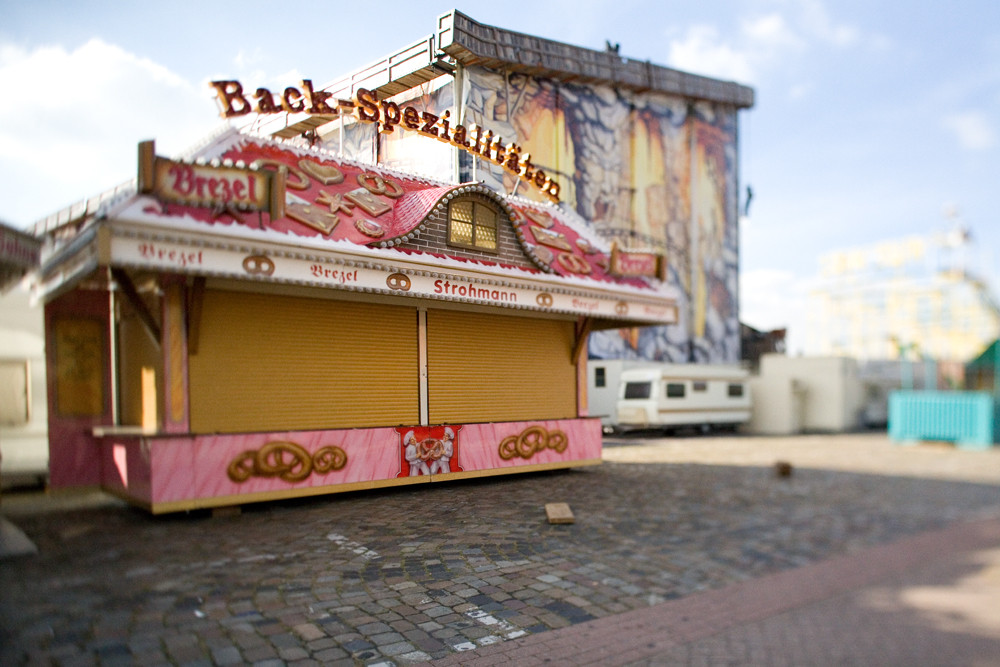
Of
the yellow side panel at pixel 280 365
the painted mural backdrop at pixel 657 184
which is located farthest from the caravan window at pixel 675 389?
the yellow side panel at pixel 280 365

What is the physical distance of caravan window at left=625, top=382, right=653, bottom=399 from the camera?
78.5 ft

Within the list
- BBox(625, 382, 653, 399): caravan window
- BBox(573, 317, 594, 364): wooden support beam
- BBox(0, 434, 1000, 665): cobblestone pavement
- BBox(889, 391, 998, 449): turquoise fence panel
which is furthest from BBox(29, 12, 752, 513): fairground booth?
BBox(625, 382, 653, 399): caravan window

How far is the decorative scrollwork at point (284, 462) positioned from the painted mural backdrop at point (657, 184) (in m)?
15.3

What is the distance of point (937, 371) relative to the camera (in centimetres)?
410

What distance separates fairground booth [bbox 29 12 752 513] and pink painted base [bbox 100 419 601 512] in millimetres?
27

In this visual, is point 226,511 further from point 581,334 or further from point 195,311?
point 581,334

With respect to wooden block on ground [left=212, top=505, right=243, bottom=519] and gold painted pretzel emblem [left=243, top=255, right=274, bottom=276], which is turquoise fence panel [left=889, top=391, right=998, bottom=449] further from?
wooden block on ground [left=212, top=505, right=243, bottom=519]

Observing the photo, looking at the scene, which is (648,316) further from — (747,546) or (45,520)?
(45,520)

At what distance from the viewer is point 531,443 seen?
10.6 metres

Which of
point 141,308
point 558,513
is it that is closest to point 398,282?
point 141,308

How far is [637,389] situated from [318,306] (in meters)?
17.5

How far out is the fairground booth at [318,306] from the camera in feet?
23.9

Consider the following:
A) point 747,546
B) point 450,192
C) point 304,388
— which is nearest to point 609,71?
point 450,192

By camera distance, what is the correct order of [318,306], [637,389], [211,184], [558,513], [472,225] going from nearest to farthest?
[558,513] → [211,184] → [318,306] → [472,225] → [637,389]
